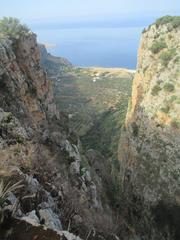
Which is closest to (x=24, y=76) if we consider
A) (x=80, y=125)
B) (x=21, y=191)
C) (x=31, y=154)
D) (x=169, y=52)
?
(x=31, y=154)

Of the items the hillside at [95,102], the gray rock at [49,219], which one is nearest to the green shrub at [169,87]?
the hillside at [95,102]

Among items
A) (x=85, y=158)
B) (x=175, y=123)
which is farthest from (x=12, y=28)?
(x=175, y=123)

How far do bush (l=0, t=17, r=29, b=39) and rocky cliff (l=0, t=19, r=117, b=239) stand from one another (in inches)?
8.6

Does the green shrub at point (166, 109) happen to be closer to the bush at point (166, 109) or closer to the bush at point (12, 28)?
the bush at point (166, 109)

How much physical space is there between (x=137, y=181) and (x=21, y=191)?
2913 cm

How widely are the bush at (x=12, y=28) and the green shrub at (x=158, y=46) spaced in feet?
58.6

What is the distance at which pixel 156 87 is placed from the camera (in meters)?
39.2

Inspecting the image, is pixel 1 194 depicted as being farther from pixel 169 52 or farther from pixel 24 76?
pixel 169 52

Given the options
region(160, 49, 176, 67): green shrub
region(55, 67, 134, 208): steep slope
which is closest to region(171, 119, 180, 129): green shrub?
region(160, 49, 176, 67): green shrub

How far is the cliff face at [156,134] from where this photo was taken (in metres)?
33.5

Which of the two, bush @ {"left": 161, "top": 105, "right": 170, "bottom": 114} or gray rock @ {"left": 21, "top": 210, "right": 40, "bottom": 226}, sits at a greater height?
gray rock @ {"left": 21, "top": 210, "right": 40, "bottom": 226}

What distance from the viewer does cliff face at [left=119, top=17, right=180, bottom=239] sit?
3347 centimetres

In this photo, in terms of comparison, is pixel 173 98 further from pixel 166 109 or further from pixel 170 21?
pixel 170 21

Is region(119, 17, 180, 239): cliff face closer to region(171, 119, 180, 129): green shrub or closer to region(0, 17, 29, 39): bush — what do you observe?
region(171, 119, 180, 129): green shrub
